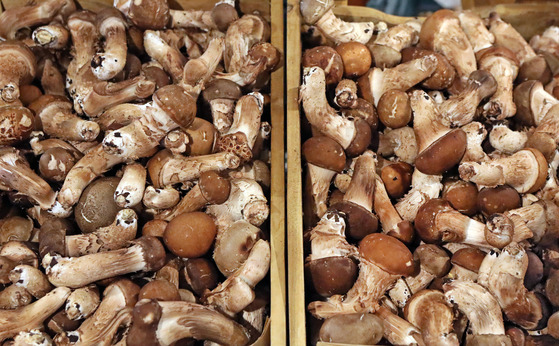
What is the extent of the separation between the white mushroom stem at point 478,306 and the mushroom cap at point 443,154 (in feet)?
1.82

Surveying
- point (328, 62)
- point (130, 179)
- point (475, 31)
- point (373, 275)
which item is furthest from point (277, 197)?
point (475, 31)

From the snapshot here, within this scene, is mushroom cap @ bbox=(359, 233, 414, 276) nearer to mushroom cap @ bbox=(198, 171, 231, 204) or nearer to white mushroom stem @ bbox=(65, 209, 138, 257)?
mushroom cap @ bbox=(198, 171, 231, 204)

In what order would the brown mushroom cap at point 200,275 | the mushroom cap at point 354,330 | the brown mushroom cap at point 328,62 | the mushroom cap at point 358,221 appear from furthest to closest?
the brown mushroom cap at point 328,62 < the mushroom cap at point 358,221 < the brown mushroom cap at point 200,275 < the mushroom cap at point 354,330

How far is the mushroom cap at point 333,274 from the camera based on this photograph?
6.84 ft

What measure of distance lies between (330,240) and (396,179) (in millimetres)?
516

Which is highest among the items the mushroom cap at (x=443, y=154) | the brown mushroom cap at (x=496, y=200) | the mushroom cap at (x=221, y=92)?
the mushroom cap at (x=221, y=92)

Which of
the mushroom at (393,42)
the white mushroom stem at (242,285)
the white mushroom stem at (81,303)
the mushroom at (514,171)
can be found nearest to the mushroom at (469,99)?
the mushroom at (514,171)

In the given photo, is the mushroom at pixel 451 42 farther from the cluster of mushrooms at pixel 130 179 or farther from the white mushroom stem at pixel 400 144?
the cluster of mushrooms at pixel 130 179

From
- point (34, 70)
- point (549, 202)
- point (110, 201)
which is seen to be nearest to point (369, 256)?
point (549, 202)

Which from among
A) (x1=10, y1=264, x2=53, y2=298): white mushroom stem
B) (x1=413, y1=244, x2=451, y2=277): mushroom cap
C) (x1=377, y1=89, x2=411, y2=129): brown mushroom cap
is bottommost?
(x1=413, y1=244, x2=451, y2=277): mushroom cap

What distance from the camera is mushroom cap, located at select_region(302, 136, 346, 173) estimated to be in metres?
2.35

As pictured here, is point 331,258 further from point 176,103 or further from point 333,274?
point 176,103

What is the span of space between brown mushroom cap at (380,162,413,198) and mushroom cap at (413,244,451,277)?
1.08 ft

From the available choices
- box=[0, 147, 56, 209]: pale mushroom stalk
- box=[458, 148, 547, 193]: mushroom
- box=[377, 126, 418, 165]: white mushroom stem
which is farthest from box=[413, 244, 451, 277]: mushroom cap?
box=[0, 147, 56, 209]: pale mushroom stalk
